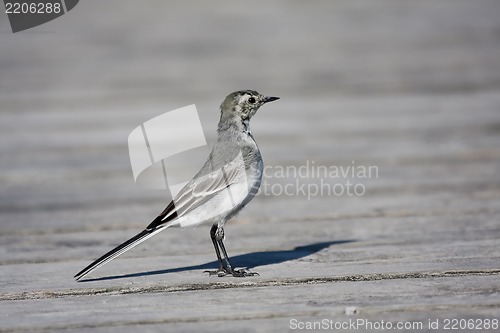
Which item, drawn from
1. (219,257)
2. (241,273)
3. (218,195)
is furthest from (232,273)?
(218,195)

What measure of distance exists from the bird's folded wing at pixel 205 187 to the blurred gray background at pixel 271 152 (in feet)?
1.02

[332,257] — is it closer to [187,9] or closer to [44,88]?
[44,88]

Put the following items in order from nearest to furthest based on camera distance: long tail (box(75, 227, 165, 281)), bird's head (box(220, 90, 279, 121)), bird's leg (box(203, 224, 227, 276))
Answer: long tail (box(75, 227, 165, 281)) → bird's leg (box(203, 224, 227, 276)) → bird's head (box(220, 90, 279, 121))

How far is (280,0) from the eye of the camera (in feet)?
44.3

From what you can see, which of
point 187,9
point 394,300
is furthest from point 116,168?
point 187,9

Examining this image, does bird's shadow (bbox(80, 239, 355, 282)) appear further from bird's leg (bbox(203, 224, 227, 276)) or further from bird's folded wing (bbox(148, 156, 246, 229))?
bird's folded wing (bbox(148, 156, 246, 229))

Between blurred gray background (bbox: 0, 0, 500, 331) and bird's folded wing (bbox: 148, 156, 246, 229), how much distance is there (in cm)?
31

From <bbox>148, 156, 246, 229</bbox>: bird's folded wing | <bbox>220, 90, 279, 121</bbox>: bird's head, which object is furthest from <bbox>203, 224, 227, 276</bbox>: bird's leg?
<bbox>220, 90, 279, 121</bbox>: bird's head

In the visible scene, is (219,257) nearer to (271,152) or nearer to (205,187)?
(205,187)

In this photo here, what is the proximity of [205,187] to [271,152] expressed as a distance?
2.39m

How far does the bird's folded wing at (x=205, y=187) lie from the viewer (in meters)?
5.06

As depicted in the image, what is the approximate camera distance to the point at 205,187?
5.22 m

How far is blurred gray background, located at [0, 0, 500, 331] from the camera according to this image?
414cm

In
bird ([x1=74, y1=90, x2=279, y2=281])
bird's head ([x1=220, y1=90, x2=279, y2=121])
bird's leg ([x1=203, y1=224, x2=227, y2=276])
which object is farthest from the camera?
bird's head ([x1=220, y1=90, x2=279, y2=121])
